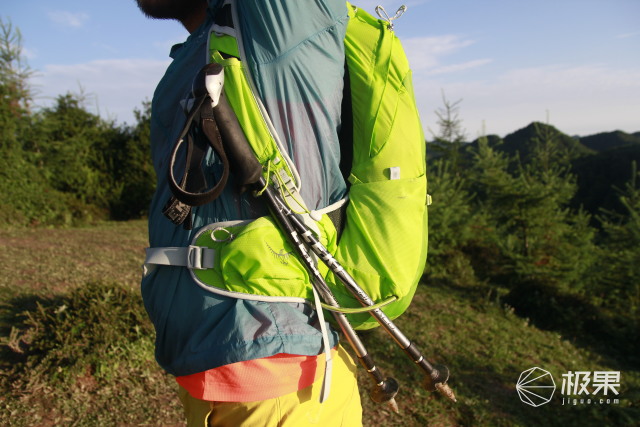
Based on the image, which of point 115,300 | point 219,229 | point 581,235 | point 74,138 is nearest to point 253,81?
point 219,229

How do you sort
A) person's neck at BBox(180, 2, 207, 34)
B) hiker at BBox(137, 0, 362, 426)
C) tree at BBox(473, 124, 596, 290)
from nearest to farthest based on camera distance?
hiker at BBox(137, 0, 362, 426), person's neck at BBox(180, 2, 207, 34), tree at BBox(473, 124, 596, 290)

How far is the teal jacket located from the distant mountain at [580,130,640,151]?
1044 inches

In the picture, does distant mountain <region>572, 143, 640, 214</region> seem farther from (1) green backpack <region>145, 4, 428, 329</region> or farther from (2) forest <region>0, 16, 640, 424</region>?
(1) green backpack <region>145, 4, 428, 329</region>

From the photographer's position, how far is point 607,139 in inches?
961

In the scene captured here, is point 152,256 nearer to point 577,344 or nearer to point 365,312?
point 365,312

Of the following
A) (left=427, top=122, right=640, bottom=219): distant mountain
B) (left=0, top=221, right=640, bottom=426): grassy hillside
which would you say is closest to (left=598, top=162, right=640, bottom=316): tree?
(left=0, top=221, right=640, bottom=426): grassy hillside

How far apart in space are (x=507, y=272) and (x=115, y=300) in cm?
579

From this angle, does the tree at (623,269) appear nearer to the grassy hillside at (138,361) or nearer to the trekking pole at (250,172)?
the grassy hillside at (138,361)

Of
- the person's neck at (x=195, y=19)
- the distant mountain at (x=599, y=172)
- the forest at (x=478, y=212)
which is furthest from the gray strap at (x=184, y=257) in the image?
the distant mountain at (x=599, y=172)

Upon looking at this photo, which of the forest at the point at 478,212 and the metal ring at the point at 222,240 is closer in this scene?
the metal ring at the point at 222,240

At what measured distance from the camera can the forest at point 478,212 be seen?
646cm

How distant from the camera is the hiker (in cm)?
112

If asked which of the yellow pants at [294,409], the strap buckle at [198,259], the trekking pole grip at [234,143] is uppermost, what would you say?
the trekking pole grip at [234,143]

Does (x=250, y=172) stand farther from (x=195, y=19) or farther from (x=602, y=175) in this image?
(x=602, y=175)
